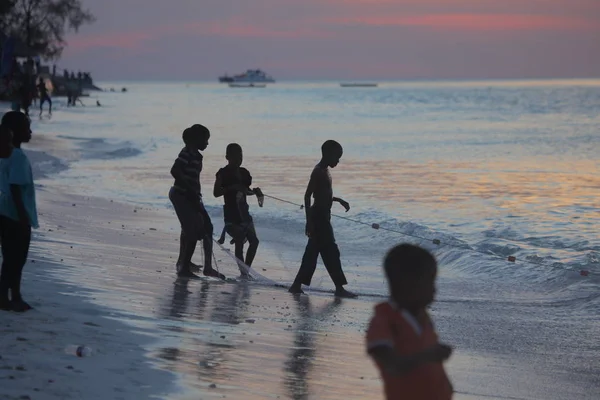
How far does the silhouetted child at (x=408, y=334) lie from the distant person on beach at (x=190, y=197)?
6.17m

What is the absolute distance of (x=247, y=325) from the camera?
770 centimetres

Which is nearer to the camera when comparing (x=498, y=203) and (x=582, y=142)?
(x=498, y=203)

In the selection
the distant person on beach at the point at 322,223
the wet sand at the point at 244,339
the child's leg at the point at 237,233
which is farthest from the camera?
the child's leg at the point at 237,233

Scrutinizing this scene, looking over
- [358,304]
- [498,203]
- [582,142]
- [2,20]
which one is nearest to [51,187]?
[498,203]

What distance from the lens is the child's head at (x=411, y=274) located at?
3.55 metres

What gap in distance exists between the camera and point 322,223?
384 inches

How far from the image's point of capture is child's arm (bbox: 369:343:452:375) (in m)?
3.53

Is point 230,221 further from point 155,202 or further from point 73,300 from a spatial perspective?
point 155,202

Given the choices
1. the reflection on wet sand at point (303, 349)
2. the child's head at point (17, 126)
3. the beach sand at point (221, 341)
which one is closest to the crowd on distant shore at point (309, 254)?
the child's head at point (17, 126)

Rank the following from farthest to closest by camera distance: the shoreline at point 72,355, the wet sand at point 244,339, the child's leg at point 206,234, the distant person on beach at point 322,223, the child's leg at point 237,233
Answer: the child's leg at point 237,233
the child's leg at point 206,234
the distant person on beach at point 322,223
the wet sand at point 244,339
the shoreline at point 72,355

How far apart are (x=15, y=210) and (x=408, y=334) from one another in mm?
3955

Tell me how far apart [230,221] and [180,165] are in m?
1.12

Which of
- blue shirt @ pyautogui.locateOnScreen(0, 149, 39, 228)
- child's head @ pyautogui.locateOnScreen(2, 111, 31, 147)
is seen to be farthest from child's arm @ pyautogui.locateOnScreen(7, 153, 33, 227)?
child's head @ pyautogui.locateOnScreen(2, 111, 31, 147)

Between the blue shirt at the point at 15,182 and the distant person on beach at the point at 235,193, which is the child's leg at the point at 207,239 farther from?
the blue shirt at the point at 15,182
